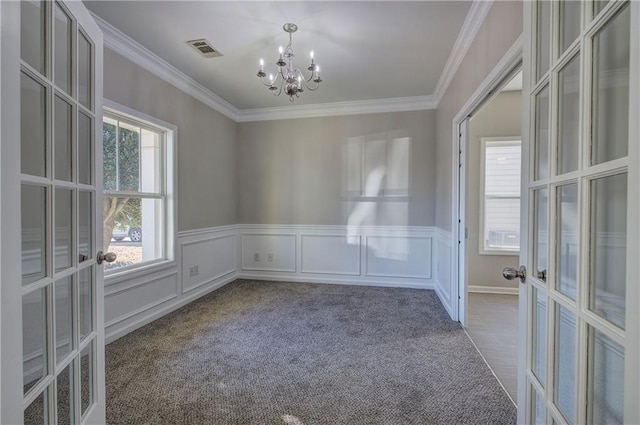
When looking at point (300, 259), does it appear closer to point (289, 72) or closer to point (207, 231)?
point (207, 231)

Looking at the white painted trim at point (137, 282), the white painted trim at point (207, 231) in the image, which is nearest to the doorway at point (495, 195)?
the white painted trim at point (207, 231)

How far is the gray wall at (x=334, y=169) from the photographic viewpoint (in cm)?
404

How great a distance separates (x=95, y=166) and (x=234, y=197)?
3.18 m

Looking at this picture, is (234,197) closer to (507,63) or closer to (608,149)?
(507,63)

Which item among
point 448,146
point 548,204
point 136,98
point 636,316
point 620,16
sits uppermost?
point 136,98

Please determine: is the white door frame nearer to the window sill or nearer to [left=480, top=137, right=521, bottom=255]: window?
[left=480, top=137, right=521, bottom=255]: window

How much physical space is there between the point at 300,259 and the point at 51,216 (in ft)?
11.6

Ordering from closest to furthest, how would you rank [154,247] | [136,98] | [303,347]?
[303,347], [136,98], [154,247]

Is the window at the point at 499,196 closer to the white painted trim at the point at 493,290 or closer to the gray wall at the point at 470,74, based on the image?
the white painted trim at the point at 493,290

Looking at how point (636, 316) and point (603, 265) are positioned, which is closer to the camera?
point (636, 316)

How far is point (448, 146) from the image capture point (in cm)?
323

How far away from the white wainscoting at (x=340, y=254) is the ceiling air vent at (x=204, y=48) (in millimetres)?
2418

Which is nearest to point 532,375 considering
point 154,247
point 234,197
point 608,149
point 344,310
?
point 608,149

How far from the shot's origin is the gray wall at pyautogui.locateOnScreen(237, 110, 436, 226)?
4039 millimetres
